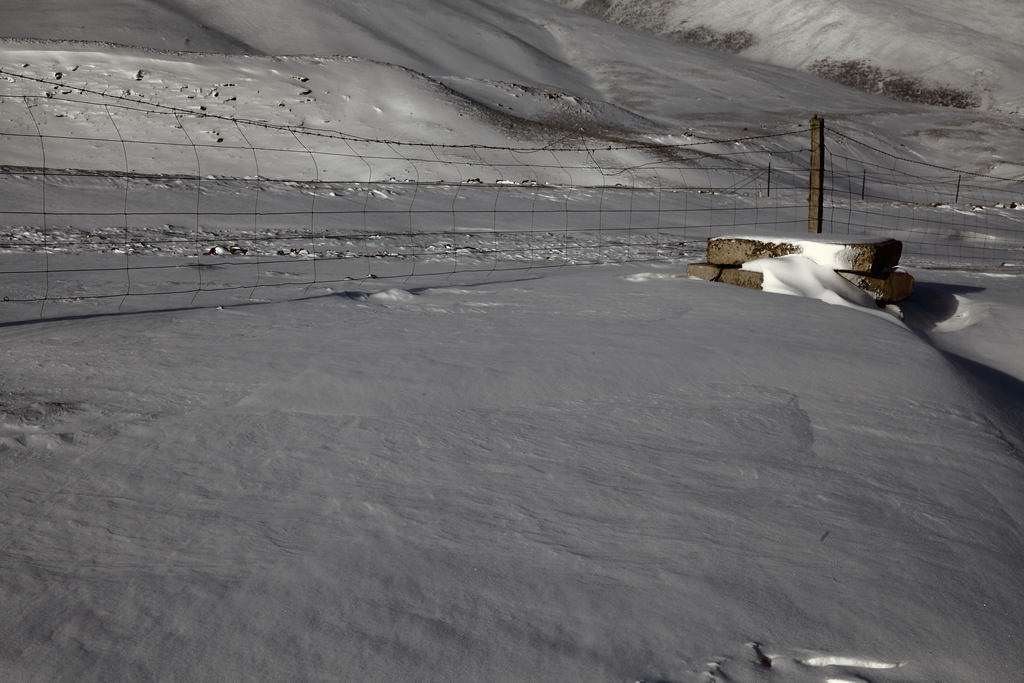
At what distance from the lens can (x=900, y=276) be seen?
7.50 meters

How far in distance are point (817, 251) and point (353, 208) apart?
284 inches

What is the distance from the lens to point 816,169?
9.62m

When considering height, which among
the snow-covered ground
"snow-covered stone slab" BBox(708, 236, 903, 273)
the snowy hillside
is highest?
the snowy hillside

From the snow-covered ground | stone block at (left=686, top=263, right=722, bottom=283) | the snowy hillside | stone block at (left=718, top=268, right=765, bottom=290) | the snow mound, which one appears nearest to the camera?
the snow-covered ground

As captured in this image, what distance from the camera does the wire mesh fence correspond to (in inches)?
301

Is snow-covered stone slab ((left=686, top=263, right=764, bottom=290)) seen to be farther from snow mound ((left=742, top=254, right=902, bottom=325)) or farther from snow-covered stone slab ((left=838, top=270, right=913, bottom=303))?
snow-covered stone slab ((left=838, top=270, right=913, bottom=303))

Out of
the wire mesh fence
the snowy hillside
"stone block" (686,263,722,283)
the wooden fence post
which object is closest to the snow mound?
"stone block" (686,263,722,283)

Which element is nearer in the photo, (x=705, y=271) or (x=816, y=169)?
(x=705, y=271)

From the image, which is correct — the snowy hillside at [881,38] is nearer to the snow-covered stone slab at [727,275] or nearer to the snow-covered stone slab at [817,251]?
the snow-covered stone slab at [817,251]

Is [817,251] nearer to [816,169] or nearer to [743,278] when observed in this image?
[743,278]

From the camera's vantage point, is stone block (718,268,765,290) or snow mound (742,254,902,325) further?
stone block (718,268,765,290)

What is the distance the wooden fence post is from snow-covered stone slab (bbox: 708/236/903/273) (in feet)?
5.99

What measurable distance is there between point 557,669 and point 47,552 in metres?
1.48

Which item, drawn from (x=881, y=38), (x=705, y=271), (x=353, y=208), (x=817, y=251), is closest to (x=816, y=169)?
(x=817, y=251)
